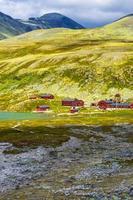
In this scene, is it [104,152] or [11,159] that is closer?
[11,159]

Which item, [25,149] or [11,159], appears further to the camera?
[25,149]

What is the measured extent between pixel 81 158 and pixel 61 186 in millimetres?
23146

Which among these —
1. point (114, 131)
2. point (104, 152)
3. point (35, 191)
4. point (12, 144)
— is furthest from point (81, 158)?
point (114, 131)

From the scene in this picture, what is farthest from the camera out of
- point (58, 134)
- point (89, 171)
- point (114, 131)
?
point (114, 131)

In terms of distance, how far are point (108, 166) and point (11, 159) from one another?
1709 cm

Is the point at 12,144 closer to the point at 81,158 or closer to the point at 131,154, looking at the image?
the point at 81,158

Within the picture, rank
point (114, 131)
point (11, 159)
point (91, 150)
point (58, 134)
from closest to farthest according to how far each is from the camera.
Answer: point (11, 159)
point (91, 150)
point (58, 134)
point (114, 131)

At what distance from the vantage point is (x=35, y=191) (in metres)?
57.1

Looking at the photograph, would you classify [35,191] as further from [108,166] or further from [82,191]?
[108,166]

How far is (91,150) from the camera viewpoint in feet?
301

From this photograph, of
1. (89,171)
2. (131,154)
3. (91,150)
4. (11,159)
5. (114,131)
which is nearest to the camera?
(89,171)

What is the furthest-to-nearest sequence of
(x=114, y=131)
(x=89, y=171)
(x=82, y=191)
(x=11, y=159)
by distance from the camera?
(x=114, y=131) → (x=11, y=159) → (x=89, y=171) → (x=82, y=191)

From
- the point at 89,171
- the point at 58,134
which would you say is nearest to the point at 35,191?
the point at 89,171

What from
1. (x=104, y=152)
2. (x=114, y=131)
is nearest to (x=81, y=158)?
(x=104, y=152)
